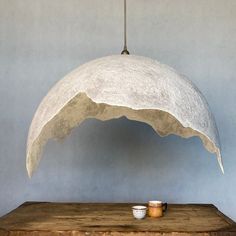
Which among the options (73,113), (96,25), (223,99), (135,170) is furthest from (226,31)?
(73,113)

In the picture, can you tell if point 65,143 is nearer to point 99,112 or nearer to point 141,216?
point 99,112

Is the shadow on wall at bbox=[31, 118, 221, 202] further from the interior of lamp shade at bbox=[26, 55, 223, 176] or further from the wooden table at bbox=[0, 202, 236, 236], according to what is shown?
the interior of lamp shade at bbox=[26, 55, 223, 176]

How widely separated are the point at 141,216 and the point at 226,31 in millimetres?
2348

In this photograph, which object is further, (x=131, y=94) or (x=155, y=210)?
(x=155, y=210)

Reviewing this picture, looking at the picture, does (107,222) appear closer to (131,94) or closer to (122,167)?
(131,94)

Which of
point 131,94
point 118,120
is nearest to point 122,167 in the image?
point 118,120

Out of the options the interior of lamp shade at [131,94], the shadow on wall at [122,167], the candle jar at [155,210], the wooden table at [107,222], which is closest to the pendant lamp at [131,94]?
the interior of lamp shade at [131,94]

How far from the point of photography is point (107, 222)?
7.93 feet

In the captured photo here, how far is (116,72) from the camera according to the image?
1843 mm

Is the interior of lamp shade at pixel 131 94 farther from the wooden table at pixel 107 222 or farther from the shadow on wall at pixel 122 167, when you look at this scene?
the shadow on wall at pixel 122 167

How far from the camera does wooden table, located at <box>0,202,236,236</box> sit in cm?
217

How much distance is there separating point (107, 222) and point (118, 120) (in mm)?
1785

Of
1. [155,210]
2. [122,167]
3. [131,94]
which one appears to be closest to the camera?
[131,94]

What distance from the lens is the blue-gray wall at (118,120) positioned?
4.04m
